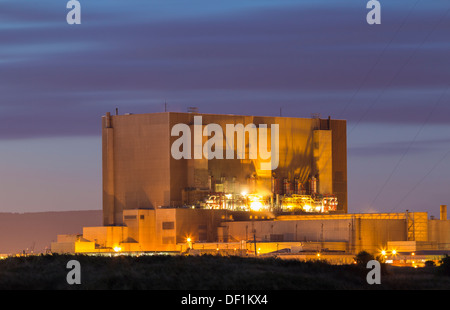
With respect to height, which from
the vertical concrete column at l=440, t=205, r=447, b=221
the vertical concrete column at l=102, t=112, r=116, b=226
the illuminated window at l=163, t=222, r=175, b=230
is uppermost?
the vertical concrete column at l=102, t=112, r=116, b=226

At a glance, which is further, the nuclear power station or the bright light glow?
the bright light glow

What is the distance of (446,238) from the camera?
130375mm

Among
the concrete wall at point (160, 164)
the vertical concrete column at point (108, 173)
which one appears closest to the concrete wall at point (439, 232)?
the concrete wall at point (160, 164)

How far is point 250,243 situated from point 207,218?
1027cm

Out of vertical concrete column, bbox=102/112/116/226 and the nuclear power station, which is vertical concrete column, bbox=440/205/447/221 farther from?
vertical concrete column, bbox=102/112/116/226

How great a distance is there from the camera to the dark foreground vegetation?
2464 inches

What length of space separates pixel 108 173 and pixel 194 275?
74.6 meters

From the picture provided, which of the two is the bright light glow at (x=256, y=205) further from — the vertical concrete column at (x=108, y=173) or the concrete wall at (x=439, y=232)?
the concrete wall at (x=439, y=232)

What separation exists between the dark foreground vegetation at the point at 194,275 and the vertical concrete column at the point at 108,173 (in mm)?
61147

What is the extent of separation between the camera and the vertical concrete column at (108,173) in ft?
454

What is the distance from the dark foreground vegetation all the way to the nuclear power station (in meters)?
42.5

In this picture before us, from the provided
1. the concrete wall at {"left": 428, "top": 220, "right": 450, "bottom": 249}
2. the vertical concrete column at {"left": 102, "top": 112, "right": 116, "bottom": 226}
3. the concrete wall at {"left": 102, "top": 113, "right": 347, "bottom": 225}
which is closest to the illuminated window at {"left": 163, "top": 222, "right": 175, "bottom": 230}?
the concrete wall at {"left": 102, "top": 113, "right": 347, "bottom": 225}

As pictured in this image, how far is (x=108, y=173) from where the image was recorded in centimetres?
13862
